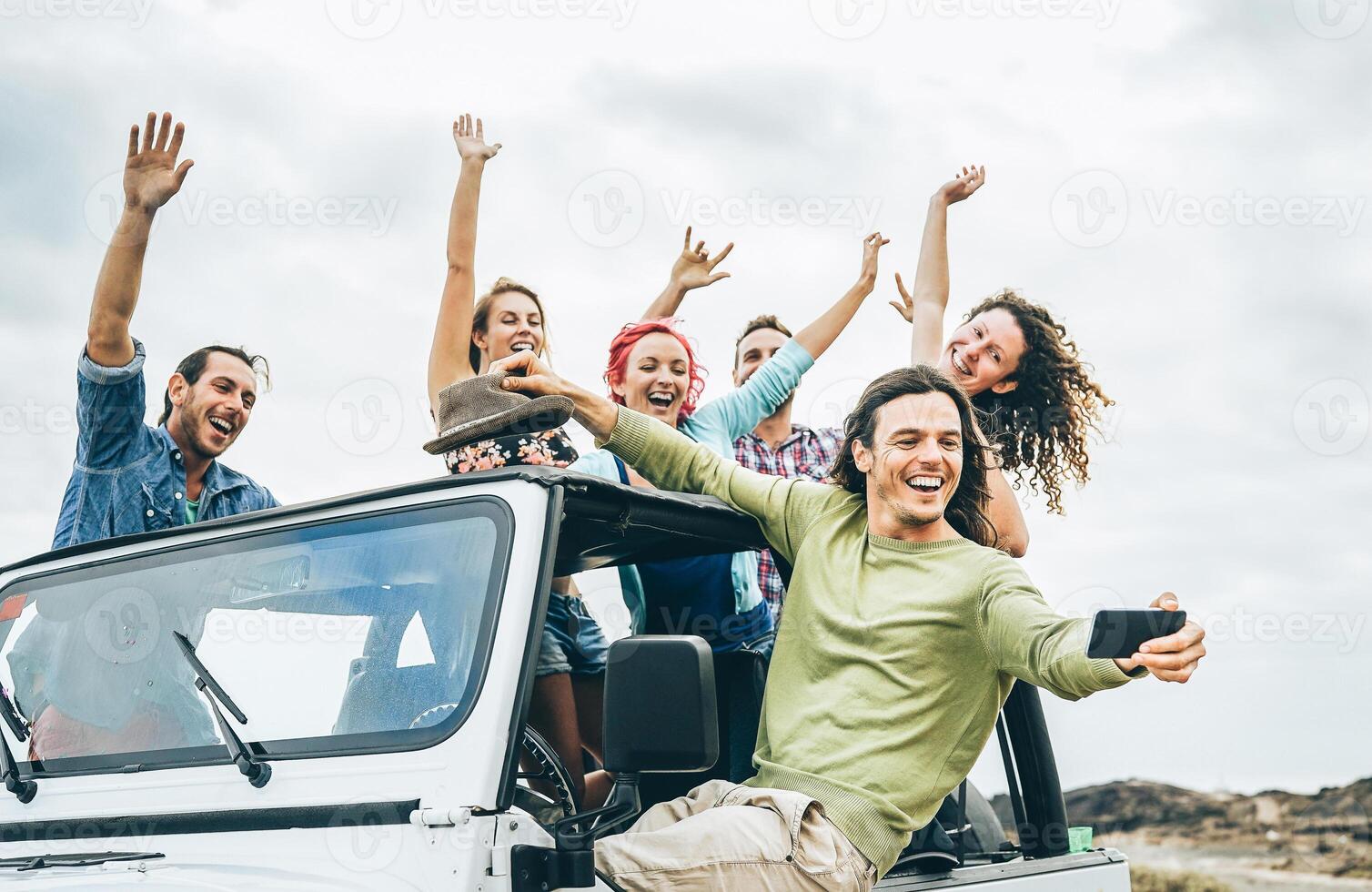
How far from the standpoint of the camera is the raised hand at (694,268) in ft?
17.8

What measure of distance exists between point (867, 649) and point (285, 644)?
4.22ft

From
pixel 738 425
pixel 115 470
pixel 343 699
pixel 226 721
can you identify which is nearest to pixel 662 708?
pixel 343 699

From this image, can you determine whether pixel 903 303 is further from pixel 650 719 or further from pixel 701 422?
pixel 650 719

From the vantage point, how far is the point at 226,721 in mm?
2637

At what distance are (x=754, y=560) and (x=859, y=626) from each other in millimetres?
612

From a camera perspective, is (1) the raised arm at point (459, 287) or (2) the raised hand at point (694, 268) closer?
(1) the raised arm at point (459, 287)

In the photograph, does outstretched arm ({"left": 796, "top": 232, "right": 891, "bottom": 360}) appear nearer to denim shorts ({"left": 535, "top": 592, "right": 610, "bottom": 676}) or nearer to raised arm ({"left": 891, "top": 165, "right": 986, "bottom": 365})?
raised arm ({"left": 891, "top": 165, "right": 986, "bottom": 365})

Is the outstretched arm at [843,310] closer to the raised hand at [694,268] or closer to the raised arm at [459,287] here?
the raised hand at [694,268]

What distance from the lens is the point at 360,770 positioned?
2.44 metres

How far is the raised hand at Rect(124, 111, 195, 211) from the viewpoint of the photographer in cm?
416

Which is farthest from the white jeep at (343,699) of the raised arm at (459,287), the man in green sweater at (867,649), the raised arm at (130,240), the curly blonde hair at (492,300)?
the curly blonde hair at (492,300)

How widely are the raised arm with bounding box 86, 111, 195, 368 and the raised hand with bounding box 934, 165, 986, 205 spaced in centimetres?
268

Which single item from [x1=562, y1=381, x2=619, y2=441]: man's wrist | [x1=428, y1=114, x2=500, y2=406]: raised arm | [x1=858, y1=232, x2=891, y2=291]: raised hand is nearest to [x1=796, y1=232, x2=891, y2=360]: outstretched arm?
[x1=858, y1=232, x2=891, y2=291]: raised hand

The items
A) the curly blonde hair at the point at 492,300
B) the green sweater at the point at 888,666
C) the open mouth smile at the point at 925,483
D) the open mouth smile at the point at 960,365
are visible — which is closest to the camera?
the green sweater at the point at 888,666
